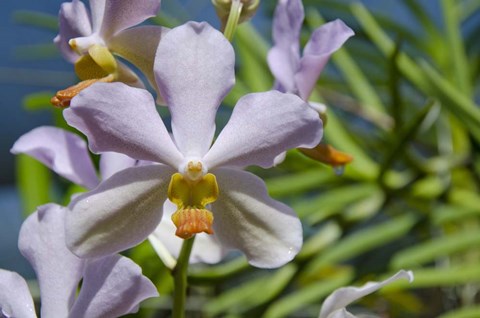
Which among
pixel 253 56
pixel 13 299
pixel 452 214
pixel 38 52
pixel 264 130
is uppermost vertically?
pixel 264 130

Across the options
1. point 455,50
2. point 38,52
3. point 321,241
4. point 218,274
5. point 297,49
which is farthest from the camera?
point 38,52

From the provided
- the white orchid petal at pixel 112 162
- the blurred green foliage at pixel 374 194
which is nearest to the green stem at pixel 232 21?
the white orchid petal at pixel 112 162

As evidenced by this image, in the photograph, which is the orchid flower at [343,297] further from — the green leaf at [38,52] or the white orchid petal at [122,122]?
the green leaf at [38,52]

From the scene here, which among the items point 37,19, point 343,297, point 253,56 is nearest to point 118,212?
point 343,297

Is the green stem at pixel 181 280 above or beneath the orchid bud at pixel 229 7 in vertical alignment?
beneath

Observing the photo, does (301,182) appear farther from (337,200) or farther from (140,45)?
(140,45)

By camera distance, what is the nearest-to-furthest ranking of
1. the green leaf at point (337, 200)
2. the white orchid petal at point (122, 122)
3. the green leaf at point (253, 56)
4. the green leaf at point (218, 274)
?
the white orchid petal at point (122, 122)
the green leaf at point (218, 274)
the green leaf at point (337, 200)
the green leaf at point (253, 56)

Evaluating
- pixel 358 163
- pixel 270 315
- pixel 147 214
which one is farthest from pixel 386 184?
pixel 147 214

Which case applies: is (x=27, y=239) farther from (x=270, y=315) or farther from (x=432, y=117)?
(x=432, y=117)
